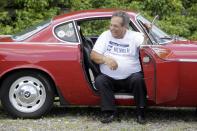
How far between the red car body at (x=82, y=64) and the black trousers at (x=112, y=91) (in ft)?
0.38

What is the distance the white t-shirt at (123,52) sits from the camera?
24.0 feet

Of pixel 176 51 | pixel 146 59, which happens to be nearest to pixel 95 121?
pixel 146 59

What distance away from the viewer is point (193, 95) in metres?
7.19

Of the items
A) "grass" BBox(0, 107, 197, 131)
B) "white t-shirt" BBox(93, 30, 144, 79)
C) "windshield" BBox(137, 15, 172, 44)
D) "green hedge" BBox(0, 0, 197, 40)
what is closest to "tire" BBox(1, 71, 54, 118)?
"grass" BBox(0, 107, 197, 131)

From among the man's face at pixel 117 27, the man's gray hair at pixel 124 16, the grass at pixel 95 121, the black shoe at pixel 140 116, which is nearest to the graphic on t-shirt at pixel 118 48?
the man's face at pixel 117 27

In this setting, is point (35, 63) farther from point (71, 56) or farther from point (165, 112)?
point (165, 112)

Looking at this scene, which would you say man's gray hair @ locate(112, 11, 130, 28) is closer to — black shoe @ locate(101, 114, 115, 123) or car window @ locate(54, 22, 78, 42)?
car window @ locate(54, 22, 78, 42)

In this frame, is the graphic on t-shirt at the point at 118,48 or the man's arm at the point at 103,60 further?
the graphic on t-shirt at the point at 118,48

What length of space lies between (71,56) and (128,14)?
945 millimetres

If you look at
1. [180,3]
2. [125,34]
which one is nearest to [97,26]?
Answer: [180,3]

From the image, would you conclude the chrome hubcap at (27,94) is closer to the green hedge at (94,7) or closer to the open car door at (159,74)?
the open car door at (159,74)

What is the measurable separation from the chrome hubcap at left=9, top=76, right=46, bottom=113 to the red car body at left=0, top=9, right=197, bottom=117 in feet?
0.52

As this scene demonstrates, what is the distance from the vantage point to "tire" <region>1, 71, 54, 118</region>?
24.3ft

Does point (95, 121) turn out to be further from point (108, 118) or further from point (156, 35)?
point (156, 35)
